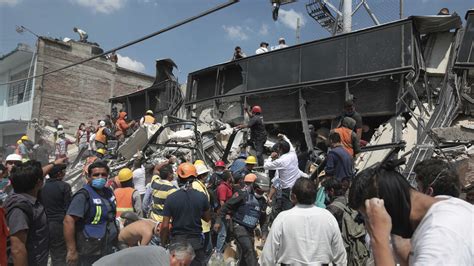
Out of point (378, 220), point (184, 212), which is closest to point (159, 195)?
point (184, 212)

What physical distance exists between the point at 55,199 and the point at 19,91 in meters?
24.3

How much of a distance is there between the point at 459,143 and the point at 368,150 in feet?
5.67

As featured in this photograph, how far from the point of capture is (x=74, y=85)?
25.7m

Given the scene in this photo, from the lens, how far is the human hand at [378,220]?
154 centimetres

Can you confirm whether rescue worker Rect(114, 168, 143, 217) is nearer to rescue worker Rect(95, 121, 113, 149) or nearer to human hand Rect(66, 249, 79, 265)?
human hand Rect(66, 249, 79, 265)

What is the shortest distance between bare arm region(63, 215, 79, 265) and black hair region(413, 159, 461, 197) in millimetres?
3244

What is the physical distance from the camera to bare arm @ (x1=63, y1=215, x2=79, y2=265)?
3.59 metres

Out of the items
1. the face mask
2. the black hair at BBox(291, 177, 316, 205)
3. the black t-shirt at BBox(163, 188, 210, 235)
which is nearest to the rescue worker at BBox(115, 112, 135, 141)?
the face mask

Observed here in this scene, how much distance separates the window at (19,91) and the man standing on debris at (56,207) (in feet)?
73.9

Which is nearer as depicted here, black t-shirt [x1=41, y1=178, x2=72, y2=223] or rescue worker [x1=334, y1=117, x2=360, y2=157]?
black t-shirt [x1=41, y1=178, x2=72, y2=223]

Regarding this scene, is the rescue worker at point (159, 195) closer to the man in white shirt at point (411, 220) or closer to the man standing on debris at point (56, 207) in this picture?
the man standing on debris at point (56, 207)

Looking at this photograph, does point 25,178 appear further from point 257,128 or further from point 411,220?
point 257,128

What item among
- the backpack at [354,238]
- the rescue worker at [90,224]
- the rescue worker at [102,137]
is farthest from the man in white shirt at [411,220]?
the rescue worker at [102,137]

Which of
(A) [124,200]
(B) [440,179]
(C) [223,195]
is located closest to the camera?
(B) [440,179]
